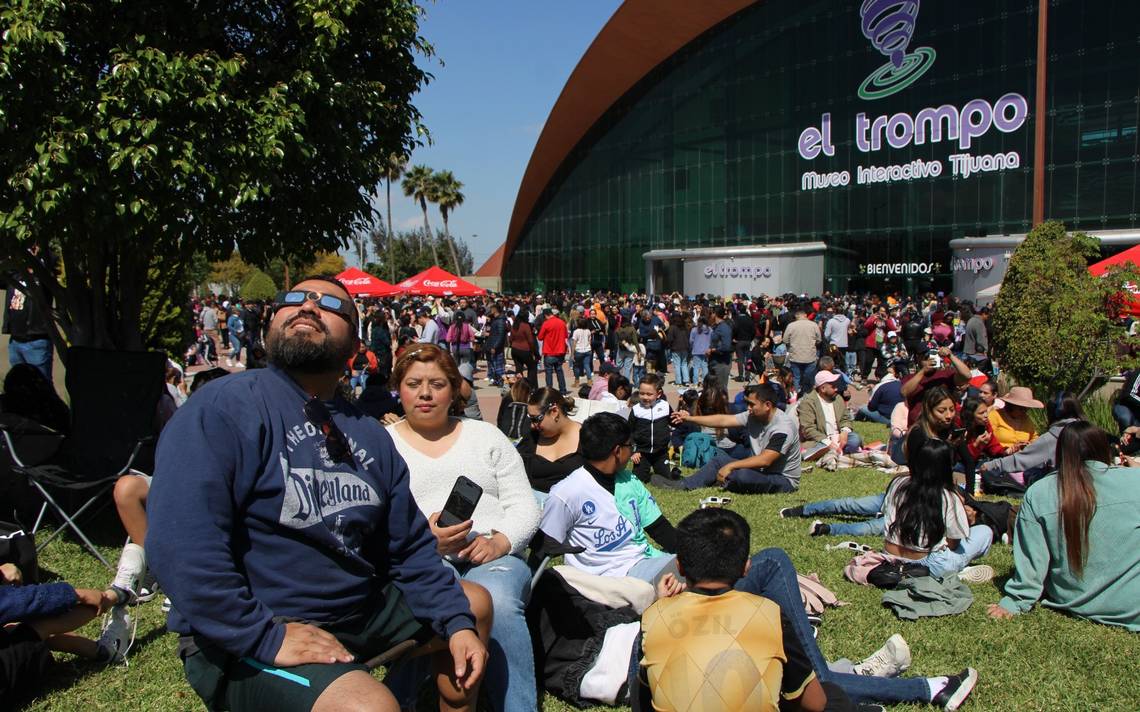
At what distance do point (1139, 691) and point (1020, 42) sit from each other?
3239 centimetres

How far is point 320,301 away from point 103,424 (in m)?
4.23

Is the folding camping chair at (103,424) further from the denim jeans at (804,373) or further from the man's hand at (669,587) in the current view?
the denim jeans at (804,373)

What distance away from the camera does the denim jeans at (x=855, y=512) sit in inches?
257

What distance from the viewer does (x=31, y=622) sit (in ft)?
12.2

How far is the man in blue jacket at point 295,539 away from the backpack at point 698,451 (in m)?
7.10

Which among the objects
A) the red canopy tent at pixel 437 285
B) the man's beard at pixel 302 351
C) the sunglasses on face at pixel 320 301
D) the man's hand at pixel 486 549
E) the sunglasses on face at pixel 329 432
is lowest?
the man's hand at pixel 486 549

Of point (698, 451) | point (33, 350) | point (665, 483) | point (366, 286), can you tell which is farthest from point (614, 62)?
point (665, 483)

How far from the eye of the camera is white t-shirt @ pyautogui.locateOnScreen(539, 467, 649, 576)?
4328mm

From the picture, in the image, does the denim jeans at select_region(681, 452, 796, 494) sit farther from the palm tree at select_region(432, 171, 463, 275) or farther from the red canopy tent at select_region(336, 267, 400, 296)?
the palm tree at select_region(432, 171, 463, 275)

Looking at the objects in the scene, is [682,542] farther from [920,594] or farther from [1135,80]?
[1135,80]

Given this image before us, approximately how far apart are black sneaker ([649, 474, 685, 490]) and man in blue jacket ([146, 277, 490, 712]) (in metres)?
5.98

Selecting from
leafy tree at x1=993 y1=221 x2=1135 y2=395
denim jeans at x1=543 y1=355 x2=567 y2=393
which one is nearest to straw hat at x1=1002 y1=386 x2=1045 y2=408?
leafy tree at x1=993 y1=221 x2=1135 y2=395

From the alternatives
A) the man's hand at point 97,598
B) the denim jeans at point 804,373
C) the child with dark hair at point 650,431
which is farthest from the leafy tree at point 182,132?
the denim jeans at point 804,373

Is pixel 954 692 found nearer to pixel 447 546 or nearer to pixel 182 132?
pixel 447 546
